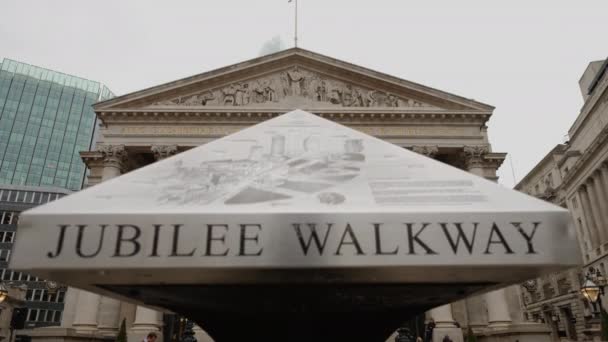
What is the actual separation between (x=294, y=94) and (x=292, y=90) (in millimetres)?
345

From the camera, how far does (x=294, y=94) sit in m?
26.1

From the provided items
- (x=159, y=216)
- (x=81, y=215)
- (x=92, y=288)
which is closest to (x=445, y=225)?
(x=159, y=216)

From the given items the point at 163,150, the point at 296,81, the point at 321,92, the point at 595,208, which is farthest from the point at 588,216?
the point at 163,150

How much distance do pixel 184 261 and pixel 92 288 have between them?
94 cm

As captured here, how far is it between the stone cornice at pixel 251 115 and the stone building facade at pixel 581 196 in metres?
18.4

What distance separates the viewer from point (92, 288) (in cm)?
246

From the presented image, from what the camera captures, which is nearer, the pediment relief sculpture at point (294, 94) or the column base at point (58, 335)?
the column base at point (58, 335)

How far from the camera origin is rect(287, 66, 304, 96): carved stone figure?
2625 centimetres

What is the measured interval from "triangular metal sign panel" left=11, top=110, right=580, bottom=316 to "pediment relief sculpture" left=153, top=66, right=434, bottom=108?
946 inches

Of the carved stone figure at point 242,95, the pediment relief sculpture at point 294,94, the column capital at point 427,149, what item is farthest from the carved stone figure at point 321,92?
the column capital at point 427,149

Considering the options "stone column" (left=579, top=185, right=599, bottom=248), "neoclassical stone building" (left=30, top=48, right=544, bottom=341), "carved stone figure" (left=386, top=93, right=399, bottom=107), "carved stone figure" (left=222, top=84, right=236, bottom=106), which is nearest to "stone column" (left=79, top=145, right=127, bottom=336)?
"neoclassical stone building" (left=30, top=48, right=544, bottom=341)

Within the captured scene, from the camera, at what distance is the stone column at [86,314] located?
21.0 metres

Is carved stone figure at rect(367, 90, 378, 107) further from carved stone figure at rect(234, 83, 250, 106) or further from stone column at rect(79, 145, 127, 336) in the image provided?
stone column at rect(79, 145, 127, 336)

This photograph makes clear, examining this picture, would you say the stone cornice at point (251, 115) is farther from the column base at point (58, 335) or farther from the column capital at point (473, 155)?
the column base at point (58, 335)
